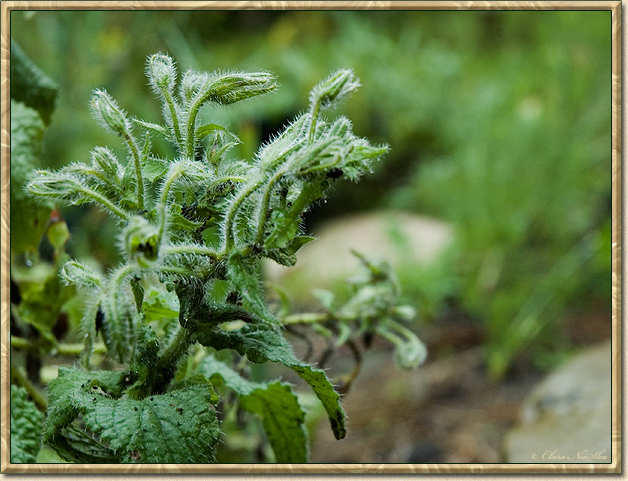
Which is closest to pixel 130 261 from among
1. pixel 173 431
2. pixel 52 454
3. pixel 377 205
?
pixel 173 431

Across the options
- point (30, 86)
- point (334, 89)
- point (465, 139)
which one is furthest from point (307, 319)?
point (465, 139)

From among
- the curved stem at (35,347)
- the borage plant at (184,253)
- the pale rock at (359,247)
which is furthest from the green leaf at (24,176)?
the pale rock at (359,247)

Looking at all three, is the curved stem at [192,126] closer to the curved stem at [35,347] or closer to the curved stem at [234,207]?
the curved stem at [234,207]

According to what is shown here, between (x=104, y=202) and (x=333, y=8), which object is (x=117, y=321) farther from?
(x=333, y=8)

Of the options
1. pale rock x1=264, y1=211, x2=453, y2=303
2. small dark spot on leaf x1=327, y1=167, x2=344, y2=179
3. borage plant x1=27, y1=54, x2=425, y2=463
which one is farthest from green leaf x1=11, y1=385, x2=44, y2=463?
pale rock x1=264, y1=211, x2=453, y2=303

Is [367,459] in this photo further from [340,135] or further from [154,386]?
[340,135]
